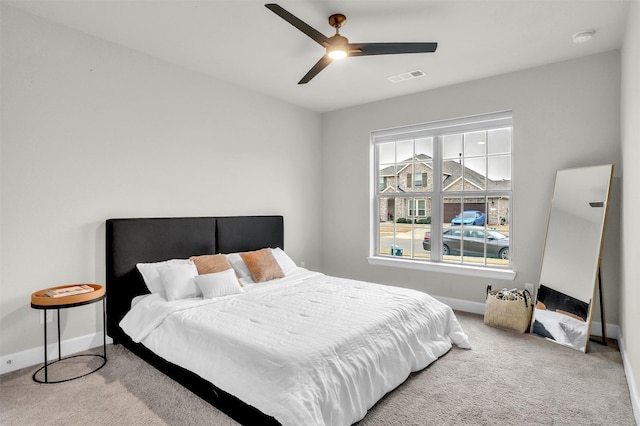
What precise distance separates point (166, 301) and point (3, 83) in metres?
2.02

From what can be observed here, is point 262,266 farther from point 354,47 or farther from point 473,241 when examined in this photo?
point 473,241

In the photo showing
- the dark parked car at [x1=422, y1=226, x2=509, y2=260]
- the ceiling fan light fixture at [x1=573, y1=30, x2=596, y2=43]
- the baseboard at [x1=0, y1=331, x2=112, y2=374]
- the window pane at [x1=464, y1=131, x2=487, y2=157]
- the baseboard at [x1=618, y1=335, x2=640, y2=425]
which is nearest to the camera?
the baseboard at [x1=618, y1=335, x2=640, y2=425]

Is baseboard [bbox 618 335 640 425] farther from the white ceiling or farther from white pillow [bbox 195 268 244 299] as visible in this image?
white pillow [bbox 195 268 244 299]

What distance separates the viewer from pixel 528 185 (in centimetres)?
370

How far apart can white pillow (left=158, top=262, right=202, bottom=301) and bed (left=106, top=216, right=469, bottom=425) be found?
50 mm

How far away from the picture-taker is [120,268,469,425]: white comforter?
1807mm

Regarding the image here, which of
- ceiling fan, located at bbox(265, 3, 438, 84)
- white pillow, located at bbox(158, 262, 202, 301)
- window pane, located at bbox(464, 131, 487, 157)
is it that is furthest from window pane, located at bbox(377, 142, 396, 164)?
white pillow, located at bbox(158, 262, 202, 301)

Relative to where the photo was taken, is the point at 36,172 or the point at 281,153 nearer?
the point at 36,172

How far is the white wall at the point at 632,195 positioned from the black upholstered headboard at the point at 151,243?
11.3ft

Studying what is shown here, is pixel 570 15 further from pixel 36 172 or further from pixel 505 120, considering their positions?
pixel 36 172

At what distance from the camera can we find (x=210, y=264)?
3.27 meters

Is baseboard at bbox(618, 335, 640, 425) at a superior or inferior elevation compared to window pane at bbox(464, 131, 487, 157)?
inferior

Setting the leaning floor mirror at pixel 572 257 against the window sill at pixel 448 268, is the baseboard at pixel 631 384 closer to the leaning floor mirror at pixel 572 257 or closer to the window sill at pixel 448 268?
the leaning floor mirror at pixel 572 257

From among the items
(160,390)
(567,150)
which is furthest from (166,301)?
(567,150)
